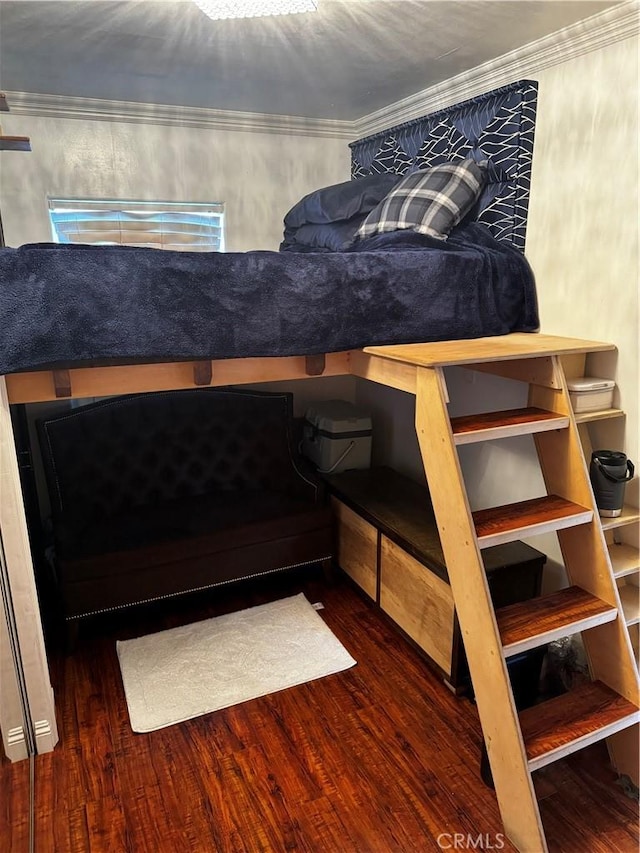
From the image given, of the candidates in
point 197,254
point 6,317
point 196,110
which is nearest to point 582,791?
point 197,254

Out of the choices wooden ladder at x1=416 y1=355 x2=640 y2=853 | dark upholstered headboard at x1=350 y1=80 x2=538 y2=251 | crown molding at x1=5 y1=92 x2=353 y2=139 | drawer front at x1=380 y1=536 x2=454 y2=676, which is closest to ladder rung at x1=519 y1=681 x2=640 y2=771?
wooden ladder at x1=416 y1=355 x2=640 y2=853

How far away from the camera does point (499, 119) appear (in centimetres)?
233

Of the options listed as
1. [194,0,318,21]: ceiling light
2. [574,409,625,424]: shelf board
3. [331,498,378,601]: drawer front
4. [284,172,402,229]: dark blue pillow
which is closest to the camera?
[194,0,318,21]: ceiling light

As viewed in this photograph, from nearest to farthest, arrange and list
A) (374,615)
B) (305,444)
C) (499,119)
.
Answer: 1. (499,119)
2. (374,615)
3. (305,444)

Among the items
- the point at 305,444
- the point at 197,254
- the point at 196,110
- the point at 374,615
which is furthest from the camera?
the point at 305,444

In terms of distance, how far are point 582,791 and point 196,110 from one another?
11.5ft

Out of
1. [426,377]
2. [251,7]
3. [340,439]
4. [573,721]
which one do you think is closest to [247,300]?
[426,377]

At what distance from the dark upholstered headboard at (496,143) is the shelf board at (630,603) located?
1.39 metres

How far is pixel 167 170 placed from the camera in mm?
3098

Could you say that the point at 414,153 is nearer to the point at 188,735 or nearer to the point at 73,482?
the point at 73,482

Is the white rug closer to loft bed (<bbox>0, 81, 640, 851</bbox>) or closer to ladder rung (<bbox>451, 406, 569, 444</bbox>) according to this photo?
loft bed (<bbox>0, 81, 640, 851</bbox>)

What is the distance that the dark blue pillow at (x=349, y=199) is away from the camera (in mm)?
2643

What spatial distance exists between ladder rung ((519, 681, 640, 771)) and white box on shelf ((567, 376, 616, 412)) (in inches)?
36.8

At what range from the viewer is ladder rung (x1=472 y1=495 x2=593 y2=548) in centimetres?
165
